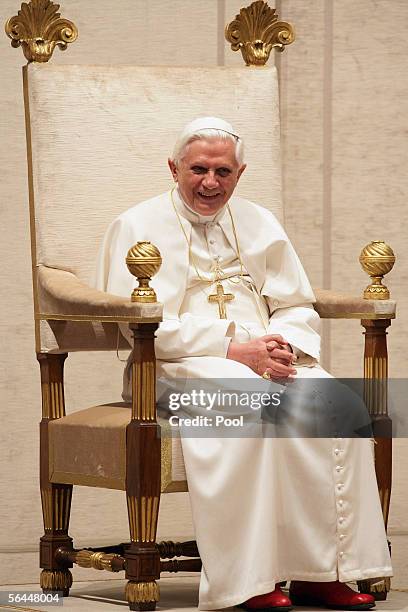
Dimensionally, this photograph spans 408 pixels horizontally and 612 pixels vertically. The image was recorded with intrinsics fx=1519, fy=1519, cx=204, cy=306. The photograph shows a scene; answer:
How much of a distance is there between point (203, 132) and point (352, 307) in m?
0.71

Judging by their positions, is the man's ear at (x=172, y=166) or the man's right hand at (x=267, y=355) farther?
the man's ear at (x=172, y=166)

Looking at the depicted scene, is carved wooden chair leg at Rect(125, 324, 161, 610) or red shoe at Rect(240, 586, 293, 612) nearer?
red shoe at Rect(240, 586, 293, 612)

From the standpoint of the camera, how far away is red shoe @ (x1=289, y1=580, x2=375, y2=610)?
413cm

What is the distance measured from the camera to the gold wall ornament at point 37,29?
16.2 feet

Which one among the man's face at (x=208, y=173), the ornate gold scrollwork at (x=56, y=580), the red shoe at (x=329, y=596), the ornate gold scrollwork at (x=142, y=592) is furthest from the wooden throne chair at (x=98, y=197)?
the man's face at (x=208, y=173)

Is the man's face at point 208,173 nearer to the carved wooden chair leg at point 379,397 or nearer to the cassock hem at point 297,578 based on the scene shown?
the carved wooden chair leg at point 379,397

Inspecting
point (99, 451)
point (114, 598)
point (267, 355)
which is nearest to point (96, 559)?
point (114, 598)

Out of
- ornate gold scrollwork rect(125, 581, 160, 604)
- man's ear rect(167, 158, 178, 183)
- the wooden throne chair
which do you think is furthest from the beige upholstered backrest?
ornate gold scrollwork rect(125, 581, 160, 604)

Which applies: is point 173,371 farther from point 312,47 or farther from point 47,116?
point 312,47

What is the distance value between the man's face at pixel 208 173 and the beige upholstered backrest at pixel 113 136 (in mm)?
316

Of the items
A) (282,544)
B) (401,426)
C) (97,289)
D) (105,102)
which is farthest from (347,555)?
(401,426)

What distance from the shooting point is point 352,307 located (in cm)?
467

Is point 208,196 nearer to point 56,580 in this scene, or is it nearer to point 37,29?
point 37,29

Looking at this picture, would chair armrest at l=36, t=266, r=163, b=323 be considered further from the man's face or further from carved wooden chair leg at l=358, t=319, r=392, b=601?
carved wooden chair leg at l=358, t=319, r=392, b=601
